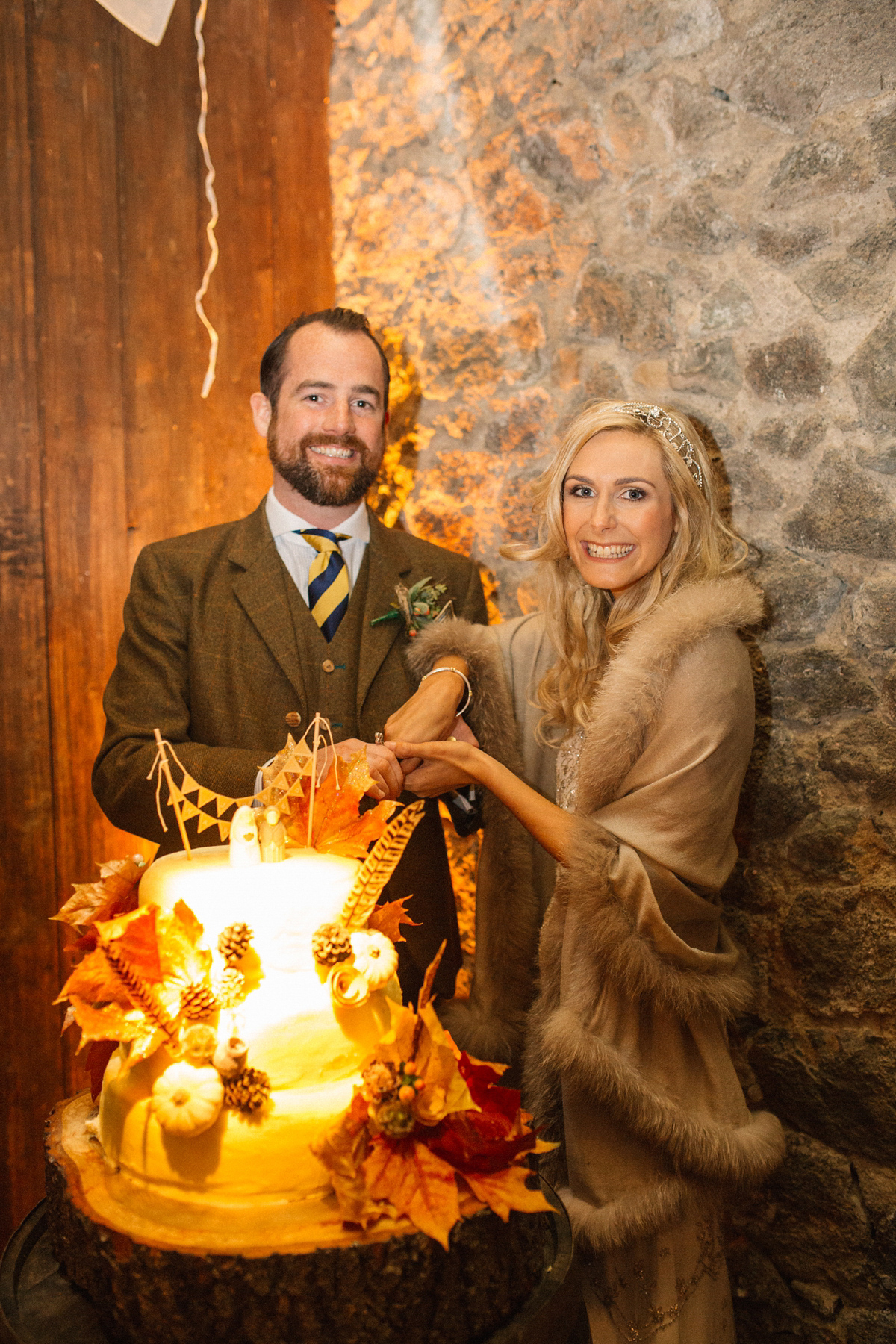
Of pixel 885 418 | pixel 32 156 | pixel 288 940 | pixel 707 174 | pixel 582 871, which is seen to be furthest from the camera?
pixel 32 156

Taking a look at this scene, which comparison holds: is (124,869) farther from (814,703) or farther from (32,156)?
(32,156)

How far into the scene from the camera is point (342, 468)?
2309 millimetres

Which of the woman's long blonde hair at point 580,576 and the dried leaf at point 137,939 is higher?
the woman's long blonde hair at point 580,576

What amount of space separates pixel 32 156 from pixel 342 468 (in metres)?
1.31

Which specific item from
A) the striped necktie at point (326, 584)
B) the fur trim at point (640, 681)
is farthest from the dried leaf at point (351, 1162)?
the striped necktie at point (326, 584)

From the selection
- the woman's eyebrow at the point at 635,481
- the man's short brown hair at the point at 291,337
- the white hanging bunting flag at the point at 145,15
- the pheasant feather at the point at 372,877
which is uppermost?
the white hanging bunting flag at the point at 145,15

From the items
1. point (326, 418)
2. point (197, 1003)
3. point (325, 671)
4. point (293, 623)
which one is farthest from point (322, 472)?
point (197, 1003)

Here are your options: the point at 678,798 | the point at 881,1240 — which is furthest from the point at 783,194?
the point at 881,1240

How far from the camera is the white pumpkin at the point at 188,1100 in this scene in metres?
1.16

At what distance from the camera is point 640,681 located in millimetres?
1847

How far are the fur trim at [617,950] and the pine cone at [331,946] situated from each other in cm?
60

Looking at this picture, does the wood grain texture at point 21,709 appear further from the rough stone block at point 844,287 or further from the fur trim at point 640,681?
the rough stone block at point 844,287

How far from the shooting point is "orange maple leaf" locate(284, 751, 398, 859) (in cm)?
147

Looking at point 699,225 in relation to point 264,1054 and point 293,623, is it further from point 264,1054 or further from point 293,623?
point 264,1054
